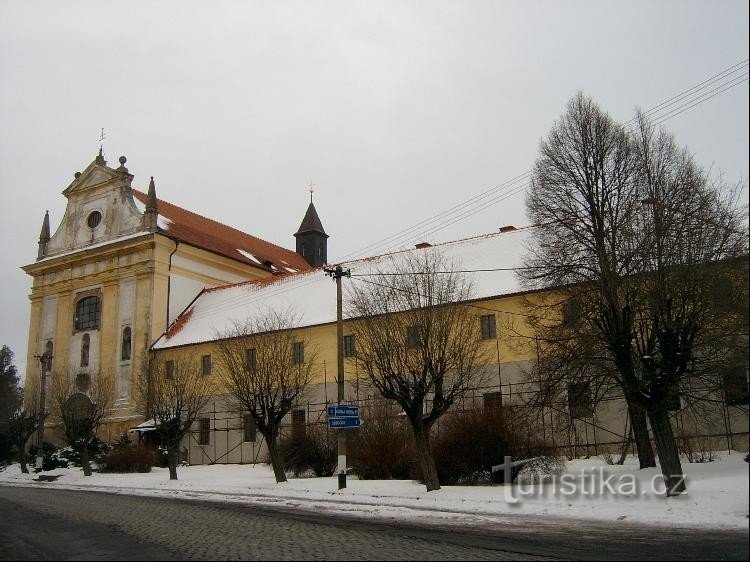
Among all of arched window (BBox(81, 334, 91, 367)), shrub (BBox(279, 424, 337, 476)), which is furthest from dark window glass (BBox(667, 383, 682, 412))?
arched window (BBox(81, 334, 91, 367))

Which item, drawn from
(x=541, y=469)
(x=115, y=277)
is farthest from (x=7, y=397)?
(x=541, y=469)

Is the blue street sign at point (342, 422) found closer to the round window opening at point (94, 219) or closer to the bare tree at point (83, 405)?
the bare tree at point (83, 405)

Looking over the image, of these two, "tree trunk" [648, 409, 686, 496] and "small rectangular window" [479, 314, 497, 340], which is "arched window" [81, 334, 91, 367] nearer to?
"small rectangular window" [479, 314, 497, 340]

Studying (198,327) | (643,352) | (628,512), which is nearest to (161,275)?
(198,327)

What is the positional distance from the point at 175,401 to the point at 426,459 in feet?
58.5

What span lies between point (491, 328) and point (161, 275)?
80.2 ft

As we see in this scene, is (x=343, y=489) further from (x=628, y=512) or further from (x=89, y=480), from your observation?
(x=89, y=480)

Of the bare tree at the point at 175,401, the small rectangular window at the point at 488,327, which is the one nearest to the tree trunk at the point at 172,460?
the bare tree at the point at 175,401

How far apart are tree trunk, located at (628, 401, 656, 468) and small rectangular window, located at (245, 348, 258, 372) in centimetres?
1539

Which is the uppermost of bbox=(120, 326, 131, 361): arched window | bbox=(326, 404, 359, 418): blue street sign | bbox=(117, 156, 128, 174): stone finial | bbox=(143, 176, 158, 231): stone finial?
bbox=(117, 156, 128, 174): stone finial

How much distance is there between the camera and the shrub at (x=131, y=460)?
37.5 meters

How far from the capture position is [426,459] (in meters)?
22.0

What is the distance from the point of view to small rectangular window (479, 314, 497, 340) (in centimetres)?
3378

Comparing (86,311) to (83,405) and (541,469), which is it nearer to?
(83,405)
